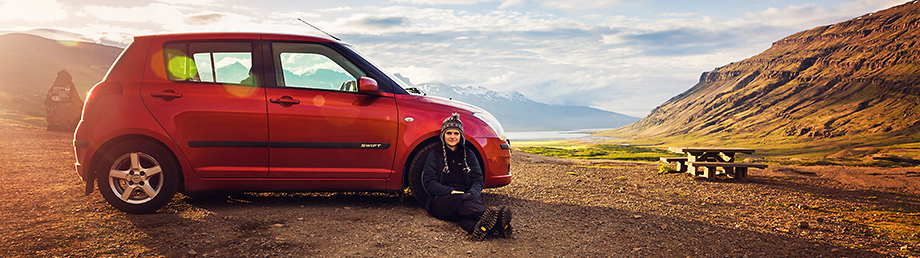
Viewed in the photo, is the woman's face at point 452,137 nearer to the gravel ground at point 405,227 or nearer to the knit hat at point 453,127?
the knit hat at point 453,127

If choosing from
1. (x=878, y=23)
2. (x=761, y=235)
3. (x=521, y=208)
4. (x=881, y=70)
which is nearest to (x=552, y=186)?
(x=521, y=208)

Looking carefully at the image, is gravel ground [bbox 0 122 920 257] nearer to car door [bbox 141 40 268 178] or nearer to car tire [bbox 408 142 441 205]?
car tire [bbox 408 142 441 205]

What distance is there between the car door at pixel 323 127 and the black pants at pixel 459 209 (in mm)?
786

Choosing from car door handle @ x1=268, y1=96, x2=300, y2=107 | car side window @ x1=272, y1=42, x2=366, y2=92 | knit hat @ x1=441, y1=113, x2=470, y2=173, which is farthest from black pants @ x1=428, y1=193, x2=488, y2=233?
car door handle @ x1=268, y1=96, x2=300, y2=107

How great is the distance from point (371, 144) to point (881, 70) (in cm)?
20570

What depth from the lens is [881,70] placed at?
156 meters

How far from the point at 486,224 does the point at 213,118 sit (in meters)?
3.34

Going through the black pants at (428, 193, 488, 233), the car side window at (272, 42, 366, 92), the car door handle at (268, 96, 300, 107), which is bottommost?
the black pants at (428, 193, 488, 233)

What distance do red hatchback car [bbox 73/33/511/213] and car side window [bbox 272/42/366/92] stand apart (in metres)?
0.01

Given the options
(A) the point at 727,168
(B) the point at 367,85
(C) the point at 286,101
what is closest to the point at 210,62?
(C) the point at 286,101

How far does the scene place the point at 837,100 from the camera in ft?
495

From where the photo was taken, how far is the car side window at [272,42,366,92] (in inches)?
226

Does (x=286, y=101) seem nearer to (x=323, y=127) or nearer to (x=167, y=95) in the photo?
(x=323, y=127)

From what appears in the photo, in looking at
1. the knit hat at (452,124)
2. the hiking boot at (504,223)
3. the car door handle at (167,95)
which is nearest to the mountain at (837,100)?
the knit hat at (452,124)
